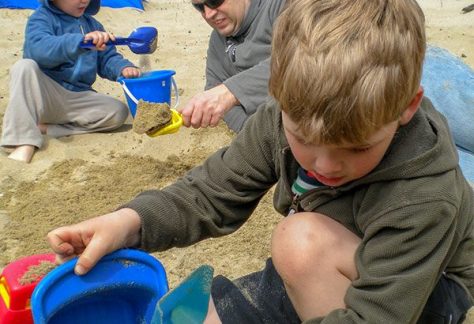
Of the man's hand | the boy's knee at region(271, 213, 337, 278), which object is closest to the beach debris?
the man's hand

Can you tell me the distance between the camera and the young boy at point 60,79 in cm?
262

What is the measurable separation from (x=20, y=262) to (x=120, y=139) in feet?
5.09

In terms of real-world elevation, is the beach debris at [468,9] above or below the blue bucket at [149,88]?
below

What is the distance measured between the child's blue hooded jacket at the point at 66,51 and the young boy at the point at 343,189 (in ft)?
4.88

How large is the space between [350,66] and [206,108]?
1.00 m

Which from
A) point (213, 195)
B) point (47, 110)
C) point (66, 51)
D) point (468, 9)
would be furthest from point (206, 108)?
point (468, 9)

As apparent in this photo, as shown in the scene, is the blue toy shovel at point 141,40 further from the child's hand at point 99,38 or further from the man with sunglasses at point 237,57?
the man with sunglasses at point 237,57

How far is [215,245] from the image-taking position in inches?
74.0

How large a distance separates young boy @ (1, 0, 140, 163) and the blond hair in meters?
1.80

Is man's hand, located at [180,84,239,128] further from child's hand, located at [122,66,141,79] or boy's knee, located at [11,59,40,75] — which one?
boy's knee, located at [11,59,40,75]

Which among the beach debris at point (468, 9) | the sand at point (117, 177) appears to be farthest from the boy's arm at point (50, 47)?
the beach debris at point (468, 9)

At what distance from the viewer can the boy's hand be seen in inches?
44.6

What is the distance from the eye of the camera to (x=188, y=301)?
3.91ft

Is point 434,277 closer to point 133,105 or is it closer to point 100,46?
point 133,105
